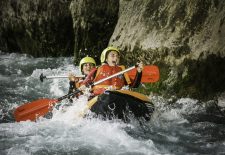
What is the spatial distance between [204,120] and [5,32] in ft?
37.3

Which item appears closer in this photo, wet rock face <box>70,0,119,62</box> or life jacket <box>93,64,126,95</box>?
life jacket <box>93,64,126,95</box>

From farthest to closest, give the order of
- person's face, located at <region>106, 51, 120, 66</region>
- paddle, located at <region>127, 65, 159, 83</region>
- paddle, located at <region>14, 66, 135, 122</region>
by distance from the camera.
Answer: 1. paddle, located at <region>14, 66, 135, 122</region>
2. paddle, located at <region>127, 65, 159, 83</region>
3. person's face, located at <region>106, 51, 120, 66</region>

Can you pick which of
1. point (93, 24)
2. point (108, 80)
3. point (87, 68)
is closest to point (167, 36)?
point (87, 68)

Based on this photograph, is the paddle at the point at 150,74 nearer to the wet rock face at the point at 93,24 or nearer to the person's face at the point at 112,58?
the person's face at the point at 112,58

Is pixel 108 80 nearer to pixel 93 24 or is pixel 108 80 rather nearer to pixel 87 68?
pixel 87 68

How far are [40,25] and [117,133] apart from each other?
9.34 metres

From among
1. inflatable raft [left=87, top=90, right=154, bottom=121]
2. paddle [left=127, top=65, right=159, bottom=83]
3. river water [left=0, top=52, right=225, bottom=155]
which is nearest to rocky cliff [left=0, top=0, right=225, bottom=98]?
river water [left=0, top=52, right=225, bottom=155]

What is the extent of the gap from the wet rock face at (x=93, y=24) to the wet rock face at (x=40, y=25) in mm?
2218

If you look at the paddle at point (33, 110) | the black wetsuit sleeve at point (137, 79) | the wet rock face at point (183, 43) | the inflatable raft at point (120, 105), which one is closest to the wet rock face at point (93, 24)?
the wet rock face at point (183, 43)

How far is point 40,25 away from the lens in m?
15.1

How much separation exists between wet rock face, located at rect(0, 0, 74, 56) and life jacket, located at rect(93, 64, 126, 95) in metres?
7.55

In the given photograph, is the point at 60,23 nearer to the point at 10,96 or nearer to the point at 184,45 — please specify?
the point at 10,96

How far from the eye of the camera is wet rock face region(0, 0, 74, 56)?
48.8ft

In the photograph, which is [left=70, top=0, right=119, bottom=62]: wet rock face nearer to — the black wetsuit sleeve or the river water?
the river water
